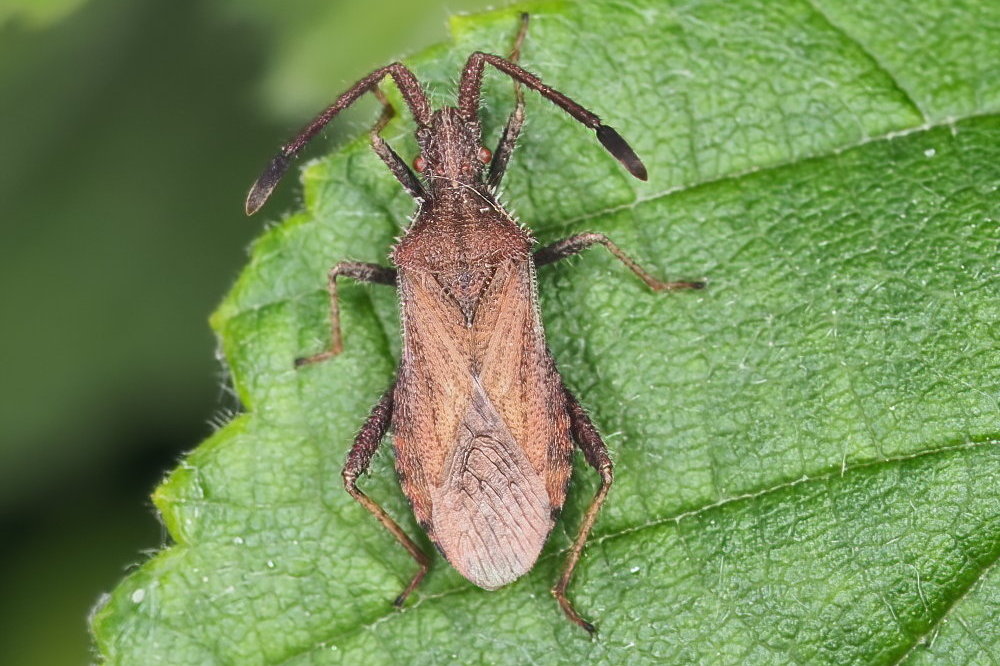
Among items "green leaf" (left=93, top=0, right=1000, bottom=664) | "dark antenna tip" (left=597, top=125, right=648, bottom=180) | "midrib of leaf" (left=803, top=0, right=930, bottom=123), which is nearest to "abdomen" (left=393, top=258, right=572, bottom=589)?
"green leaf" (left=93, top=0, right=1000, bottom=664)

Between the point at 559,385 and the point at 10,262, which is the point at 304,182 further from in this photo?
the point at 10,262

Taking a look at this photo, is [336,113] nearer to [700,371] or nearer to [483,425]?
[483,425]

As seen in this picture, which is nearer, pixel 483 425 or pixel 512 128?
pixel 483 425

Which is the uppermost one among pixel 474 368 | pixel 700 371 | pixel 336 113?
pixel 336 113

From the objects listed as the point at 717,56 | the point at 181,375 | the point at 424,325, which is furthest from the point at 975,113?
the point at 181,375

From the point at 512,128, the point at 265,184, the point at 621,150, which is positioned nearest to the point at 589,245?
the point at 621,150

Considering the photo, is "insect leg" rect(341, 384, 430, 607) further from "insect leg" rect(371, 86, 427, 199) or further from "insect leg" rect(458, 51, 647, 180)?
"insect leg" rect(458, 51, 647, 180)

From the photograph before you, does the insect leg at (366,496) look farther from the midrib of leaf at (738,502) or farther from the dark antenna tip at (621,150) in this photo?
the dark antenna tip at (621,150)

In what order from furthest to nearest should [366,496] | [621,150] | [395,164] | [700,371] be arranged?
[395,164], [700,371], [366,496], [621,150]
